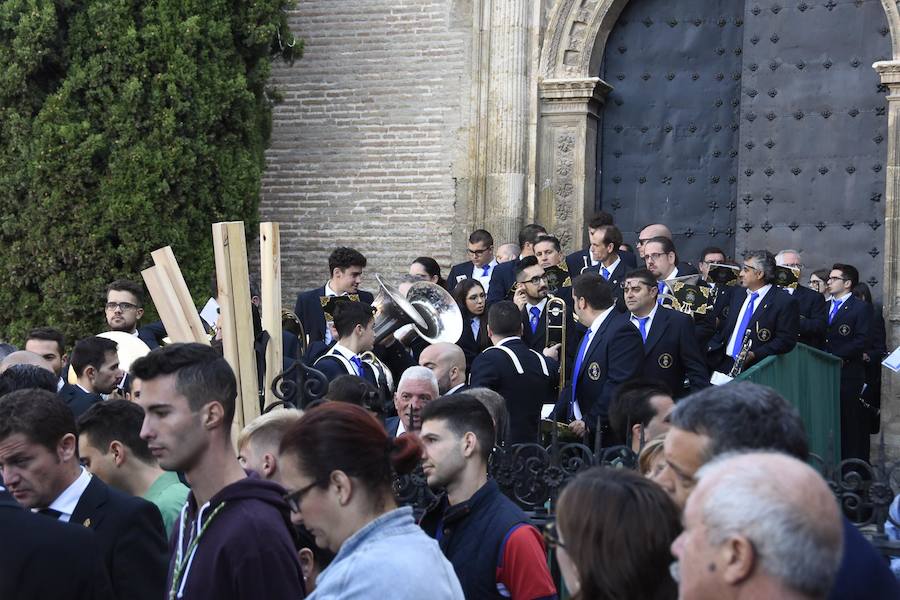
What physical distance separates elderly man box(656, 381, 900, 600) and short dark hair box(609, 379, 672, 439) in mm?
3143

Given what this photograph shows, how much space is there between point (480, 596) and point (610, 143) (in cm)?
1144

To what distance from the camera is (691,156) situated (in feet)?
52.0

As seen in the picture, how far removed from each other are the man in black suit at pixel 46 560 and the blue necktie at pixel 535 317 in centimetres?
732

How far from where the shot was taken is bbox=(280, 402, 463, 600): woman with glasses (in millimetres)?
3887

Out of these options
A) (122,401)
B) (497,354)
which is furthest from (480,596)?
(497,354)

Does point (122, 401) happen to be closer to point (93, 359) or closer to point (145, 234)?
point (93, 359)

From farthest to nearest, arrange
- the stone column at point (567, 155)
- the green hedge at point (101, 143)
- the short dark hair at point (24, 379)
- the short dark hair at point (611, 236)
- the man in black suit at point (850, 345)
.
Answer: the stone column at point (567, 155) → the green hedge at point (101, 143) → the man in black suit at point (850, 345) → the short dark hair at point (611, 236) → the short dark hair at point (24, 379)

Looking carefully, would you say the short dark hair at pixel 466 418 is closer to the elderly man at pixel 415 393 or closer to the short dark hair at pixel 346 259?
the elderly man at pixel 415 393

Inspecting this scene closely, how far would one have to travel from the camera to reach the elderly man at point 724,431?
3.92 metres

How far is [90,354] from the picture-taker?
Result: 9.02 metres

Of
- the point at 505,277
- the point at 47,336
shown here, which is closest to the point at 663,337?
the point at 505,277

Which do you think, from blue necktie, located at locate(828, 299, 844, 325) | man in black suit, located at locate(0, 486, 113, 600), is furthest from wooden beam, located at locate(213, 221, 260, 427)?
blue necktie, located at locate(828, 299, 844, 325)

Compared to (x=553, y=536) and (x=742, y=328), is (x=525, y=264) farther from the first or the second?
(x=553, y=536)

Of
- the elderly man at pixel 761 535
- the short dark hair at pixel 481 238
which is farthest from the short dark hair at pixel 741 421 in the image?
A: the short dark hair at pixel 481 238
